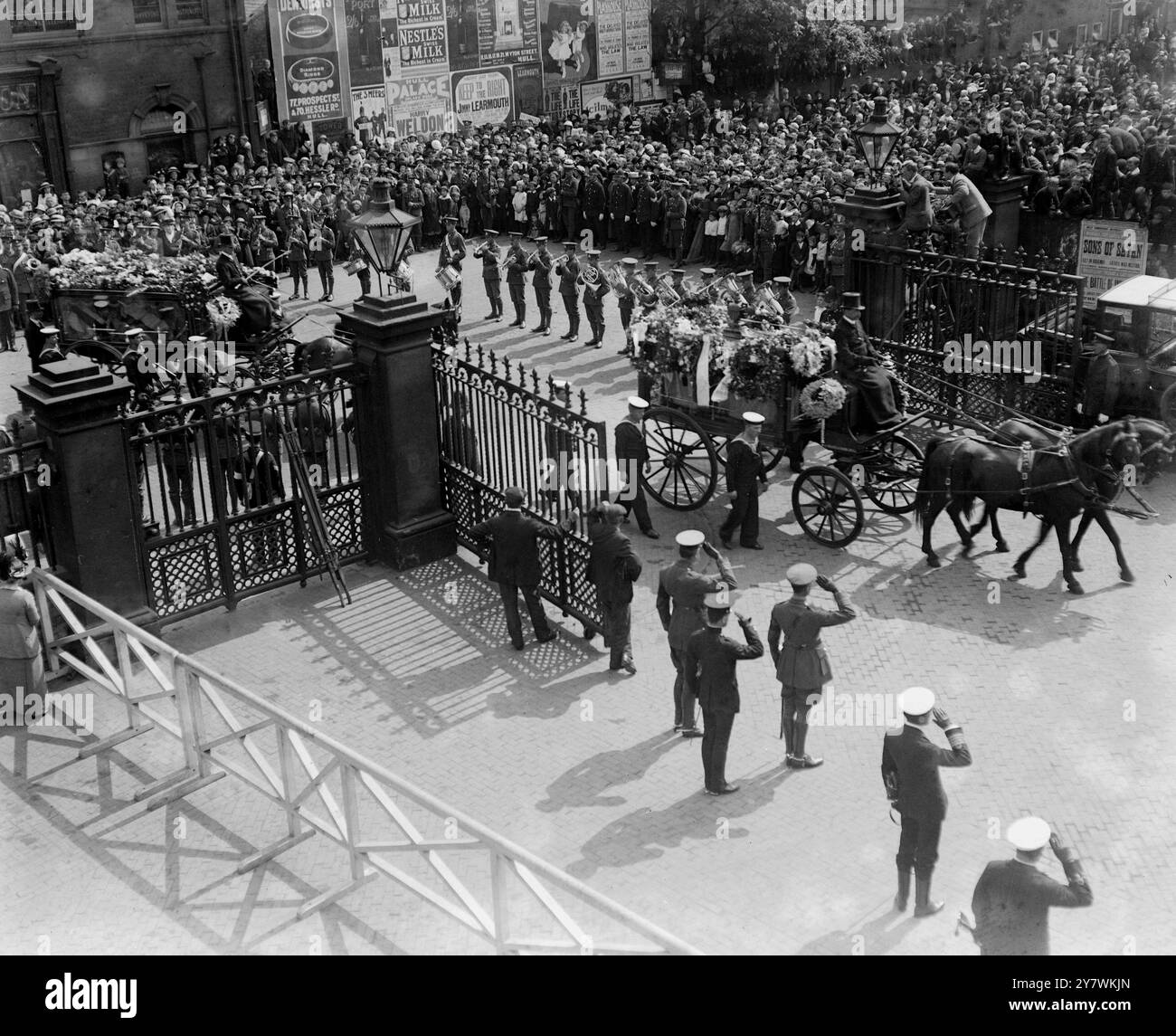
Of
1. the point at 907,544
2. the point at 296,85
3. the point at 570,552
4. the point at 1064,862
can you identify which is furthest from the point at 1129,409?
the point at 296,85

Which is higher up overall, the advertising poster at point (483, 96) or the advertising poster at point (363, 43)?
the advertising poster at point (363, 43)

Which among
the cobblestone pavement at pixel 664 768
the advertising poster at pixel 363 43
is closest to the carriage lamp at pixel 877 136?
the cobblestone pavement at pixel 664 768

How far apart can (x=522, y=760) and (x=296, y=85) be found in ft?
103

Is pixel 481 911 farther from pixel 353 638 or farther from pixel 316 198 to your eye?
pixel 316 198

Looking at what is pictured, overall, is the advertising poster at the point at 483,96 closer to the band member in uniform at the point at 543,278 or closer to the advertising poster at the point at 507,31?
the advertising poster at the point at 507,31

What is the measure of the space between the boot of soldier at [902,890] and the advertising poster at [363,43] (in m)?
34.4

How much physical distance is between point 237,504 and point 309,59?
27.7 m

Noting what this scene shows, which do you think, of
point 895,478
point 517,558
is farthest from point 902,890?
point 895,478

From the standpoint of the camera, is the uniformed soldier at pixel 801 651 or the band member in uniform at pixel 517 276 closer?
the uniformed soldier at pixel 801 651

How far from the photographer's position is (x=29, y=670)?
39.1 ft

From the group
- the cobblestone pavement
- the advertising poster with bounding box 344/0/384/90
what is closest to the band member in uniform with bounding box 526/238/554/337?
the cobblestone pavement

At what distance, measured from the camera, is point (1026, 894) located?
7770mm

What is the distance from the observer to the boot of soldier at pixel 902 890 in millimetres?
9297

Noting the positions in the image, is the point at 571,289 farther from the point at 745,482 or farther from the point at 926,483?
the point at 926,483
